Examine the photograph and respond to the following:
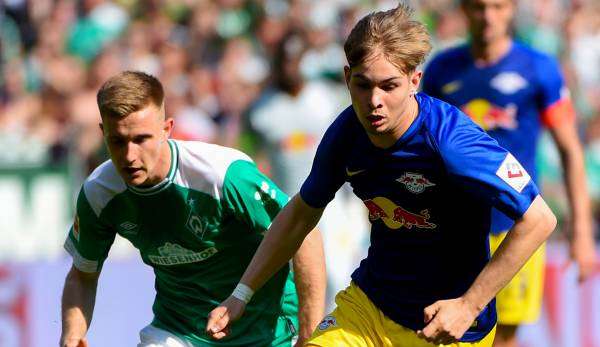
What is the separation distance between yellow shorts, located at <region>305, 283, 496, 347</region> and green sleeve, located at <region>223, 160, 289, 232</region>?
2.04 feet

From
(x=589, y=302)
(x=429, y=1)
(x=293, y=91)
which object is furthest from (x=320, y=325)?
(x=429, y=1)

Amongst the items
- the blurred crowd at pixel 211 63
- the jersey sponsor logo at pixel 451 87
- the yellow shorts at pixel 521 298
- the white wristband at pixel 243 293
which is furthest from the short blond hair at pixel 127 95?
the blurred crowd at pixel 211 63

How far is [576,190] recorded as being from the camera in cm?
773

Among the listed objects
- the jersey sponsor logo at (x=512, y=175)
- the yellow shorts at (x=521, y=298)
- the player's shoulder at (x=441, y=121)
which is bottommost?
the yellow shorts at (x=521, y=298)

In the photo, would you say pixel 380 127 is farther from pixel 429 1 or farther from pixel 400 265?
pixel 429 1

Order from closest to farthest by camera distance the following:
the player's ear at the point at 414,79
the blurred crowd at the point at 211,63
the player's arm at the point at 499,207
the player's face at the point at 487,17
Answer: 1. the player's arm at the point at 499,207
2. the player's ear at the point at 414,79
3. the player's face at the point at 487,17
4. the blurred crowd at the point at 211,63

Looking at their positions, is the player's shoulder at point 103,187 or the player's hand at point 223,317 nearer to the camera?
the player's hand at point 223,317

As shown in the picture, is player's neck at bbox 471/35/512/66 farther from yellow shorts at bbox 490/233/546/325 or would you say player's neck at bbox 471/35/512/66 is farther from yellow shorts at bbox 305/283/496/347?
yellow shorts at bbox 305/283/496/347

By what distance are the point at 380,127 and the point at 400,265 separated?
2.39ft

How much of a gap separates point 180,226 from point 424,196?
1372 millimetres

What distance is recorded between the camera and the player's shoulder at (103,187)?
5.72 metres

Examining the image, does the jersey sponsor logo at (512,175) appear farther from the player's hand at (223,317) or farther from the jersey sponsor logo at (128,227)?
the jersey sponsor logo at (128,227)

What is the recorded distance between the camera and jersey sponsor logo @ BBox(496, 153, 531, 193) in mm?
4645

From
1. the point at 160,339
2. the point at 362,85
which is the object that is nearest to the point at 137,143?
the point at 160,339
